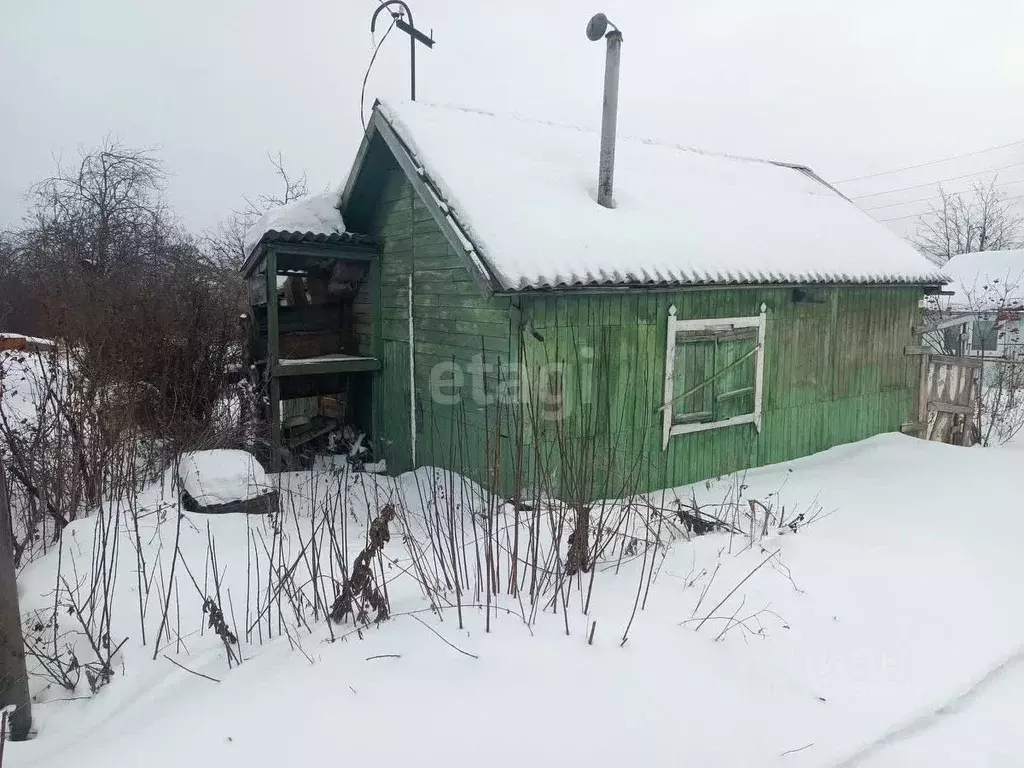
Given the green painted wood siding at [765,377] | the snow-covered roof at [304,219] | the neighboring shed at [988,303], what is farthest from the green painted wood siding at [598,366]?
the neighboring shed at [988,303]

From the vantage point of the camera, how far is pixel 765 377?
26.7 ft

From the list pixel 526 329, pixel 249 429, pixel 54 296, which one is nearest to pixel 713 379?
pixel 526 329

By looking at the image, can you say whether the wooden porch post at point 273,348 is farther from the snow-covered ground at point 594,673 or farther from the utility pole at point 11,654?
the utility pole at point 11,654

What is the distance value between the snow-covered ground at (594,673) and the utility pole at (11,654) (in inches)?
4.7

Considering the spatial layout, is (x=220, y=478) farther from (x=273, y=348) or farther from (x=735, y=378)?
(x=735, y=378)

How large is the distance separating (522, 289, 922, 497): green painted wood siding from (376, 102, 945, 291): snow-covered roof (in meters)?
0.36

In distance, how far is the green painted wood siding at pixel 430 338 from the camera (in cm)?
666

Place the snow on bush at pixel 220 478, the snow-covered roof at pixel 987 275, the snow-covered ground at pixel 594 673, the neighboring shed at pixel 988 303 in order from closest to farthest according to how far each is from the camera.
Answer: the snow-covered ground at pixel 594 673
the snow on bush at pixel 220 478
the neighboring shed at pixel 988 303
the snow-covered roof at pixel 987 275

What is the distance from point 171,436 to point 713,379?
245 inches

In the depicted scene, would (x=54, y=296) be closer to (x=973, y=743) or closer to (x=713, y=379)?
(x=713, y=379)

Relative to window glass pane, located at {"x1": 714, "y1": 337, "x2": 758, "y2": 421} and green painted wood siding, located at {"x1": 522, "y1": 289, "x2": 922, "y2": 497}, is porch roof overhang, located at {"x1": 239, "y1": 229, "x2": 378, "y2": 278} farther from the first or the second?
window glass pane, located at {"x1": 714, "y1": 337, "x2": 758, "y2": 421}

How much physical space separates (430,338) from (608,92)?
3.43m

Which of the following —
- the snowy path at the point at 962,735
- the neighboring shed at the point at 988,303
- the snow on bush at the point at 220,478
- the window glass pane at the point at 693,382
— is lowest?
the snowy path at the point at 962,735

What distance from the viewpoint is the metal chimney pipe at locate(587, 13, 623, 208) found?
24.2 ft
